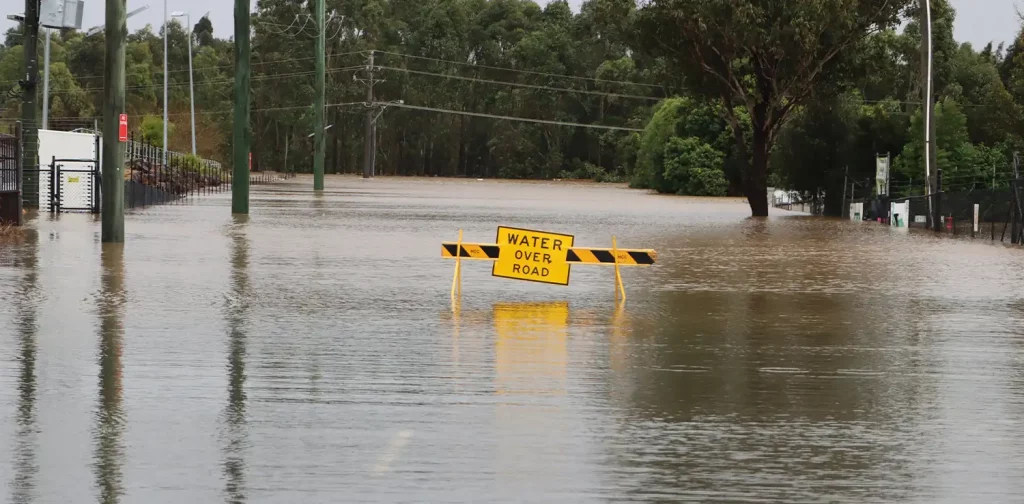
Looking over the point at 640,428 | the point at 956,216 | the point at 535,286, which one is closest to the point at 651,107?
the point at 956,216

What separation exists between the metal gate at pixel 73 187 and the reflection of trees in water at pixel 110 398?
22.3 metres

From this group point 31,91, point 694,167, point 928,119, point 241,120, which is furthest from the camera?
point 694,167

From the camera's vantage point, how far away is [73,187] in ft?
140

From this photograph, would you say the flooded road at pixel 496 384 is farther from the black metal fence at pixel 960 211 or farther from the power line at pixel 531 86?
the power line at pixel 531 86

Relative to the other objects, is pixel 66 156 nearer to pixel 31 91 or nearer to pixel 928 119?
pixel 31 91

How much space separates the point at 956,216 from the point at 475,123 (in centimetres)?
10729

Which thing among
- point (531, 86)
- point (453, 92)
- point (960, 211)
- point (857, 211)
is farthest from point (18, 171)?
point (453, 92)

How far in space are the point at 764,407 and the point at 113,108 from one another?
18334 mm

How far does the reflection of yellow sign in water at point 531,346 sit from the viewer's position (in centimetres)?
1220

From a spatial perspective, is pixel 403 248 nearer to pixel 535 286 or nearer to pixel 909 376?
pixel 535 286

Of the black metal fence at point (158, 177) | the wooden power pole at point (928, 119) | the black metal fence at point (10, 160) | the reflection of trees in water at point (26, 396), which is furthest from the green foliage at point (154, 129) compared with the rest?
the reflection of trees in water at point (26, 396)

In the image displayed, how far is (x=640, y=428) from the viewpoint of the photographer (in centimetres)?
1022

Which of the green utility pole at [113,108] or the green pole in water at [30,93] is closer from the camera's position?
the green utility pole at [113,108]

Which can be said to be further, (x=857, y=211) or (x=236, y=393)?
(x=857, y=211)
